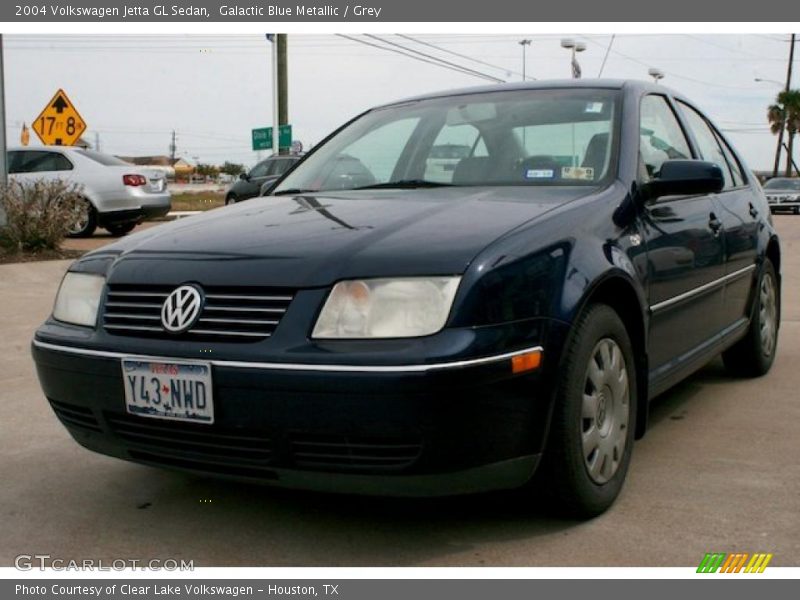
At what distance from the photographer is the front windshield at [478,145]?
3.61 meters

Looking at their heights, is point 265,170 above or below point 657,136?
below

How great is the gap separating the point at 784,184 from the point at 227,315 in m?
29.9

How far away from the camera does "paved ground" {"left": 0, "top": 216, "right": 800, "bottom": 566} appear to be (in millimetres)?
2814

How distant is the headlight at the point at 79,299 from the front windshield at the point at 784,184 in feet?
94.6

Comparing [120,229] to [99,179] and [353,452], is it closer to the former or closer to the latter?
[99,179]

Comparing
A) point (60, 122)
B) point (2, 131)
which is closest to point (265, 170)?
point (60, 122)

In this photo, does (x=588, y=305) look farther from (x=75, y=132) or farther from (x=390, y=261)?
(x=75, y=132)

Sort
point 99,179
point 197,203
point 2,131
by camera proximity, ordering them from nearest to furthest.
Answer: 1. point 2,131
2. point 99,179
3. point 197,203

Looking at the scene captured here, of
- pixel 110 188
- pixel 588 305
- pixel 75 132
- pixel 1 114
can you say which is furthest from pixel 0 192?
pixel 588 305

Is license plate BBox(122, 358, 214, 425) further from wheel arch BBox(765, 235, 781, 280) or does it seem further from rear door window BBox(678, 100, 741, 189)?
wheel arch BBox(765, 235, 781, 280)

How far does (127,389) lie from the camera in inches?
112

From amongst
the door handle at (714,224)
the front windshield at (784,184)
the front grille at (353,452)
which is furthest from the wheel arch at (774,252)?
the front windshield at (784,184)

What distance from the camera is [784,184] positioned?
29641mm

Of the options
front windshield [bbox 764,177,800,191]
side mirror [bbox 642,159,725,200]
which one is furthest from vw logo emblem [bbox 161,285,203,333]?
front windshield [bbox 764,177,800,191]
